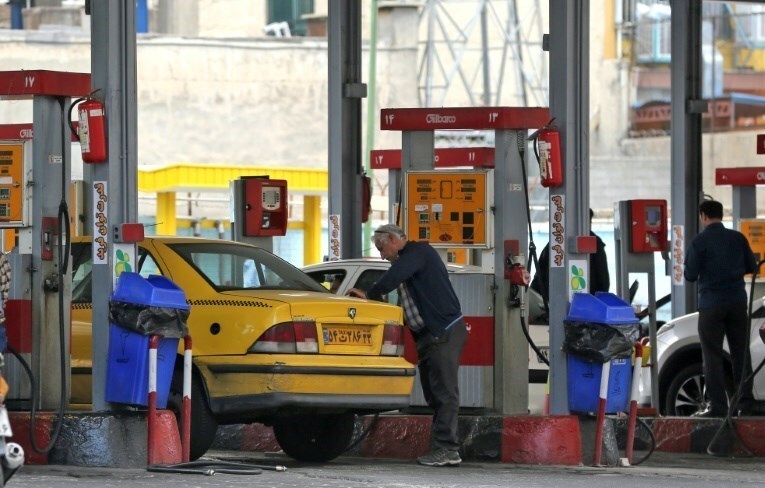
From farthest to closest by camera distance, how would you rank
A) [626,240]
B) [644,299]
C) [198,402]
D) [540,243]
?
[540,243], [644,299], [626,240], [198,402]

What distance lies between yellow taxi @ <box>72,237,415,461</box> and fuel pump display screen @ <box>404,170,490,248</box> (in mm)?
2063

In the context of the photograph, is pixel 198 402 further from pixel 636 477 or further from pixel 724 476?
pixel 724 476

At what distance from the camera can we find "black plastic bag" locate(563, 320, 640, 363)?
1248 centimetres

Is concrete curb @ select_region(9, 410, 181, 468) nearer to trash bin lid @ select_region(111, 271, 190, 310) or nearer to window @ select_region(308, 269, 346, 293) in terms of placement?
trash bin lid @ select_region(111, 271, 190, 310)

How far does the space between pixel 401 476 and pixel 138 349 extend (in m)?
1.79

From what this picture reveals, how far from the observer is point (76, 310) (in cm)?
1227

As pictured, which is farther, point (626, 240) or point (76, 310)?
point (626, 240)

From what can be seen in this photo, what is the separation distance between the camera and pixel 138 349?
443 inches

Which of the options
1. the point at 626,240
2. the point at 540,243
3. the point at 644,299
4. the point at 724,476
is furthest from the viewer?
the point at 540,243

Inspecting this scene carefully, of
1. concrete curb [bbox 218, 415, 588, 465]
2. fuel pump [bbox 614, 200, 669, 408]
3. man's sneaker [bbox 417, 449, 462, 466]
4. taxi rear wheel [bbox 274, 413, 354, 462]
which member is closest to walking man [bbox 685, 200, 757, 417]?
fuel pump [bbox 614, 200, 669, 408]

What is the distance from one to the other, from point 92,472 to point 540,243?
1454 inches

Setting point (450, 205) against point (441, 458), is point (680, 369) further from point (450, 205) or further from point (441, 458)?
point (441, 458)

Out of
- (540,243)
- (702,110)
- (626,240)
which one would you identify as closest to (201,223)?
(540,243)

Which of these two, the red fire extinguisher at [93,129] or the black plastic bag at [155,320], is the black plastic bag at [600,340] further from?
the red fire extinguisher at [93,129]
